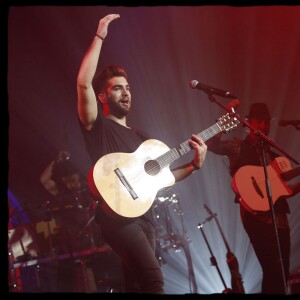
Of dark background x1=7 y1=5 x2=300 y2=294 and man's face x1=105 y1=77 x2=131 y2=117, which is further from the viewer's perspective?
dark background x1=7 y1=5 x2=300 y2=294

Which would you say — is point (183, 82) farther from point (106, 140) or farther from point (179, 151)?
point (106, 140)

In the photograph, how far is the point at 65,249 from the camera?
418cm

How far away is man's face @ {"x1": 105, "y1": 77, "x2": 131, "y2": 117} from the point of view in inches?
117

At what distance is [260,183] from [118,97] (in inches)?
55.0

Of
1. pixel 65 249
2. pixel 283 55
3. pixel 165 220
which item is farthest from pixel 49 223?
pixel 283 55

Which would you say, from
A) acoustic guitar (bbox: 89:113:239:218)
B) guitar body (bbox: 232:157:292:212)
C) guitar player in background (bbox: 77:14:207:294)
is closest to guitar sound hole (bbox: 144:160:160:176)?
acoustic guitar (bbox: 89:113:239:218)

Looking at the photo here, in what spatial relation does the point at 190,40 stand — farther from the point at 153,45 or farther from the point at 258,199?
the point at 258,199

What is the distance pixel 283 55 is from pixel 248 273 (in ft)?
7.07

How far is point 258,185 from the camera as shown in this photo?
11.0ft

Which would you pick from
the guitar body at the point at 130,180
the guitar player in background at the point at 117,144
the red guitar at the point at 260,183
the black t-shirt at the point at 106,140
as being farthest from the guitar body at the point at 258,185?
the black t-shirt at the point at 106,140

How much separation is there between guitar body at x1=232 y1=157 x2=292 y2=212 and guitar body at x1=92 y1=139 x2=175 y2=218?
0.73 meters

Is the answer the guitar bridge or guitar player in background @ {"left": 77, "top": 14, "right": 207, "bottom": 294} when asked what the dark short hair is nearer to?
guitar player in background @ {"left": 77, "top": 14, "right": 207, "bottom": 294}

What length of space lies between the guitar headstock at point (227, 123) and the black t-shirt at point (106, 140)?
2.48 feet

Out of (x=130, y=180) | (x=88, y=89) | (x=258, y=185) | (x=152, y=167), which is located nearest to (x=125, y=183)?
(x=130, y=180)
